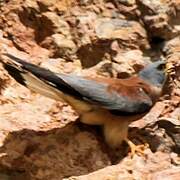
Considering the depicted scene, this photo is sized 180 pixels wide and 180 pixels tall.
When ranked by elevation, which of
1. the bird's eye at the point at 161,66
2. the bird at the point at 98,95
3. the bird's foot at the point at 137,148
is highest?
the bird's eye at the point at 161,66

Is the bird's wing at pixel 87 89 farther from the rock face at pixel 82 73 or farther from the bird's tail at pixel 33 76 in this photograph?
the rock face at pixel 82 73

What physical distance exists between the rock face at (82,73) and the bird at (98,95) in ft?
0.37

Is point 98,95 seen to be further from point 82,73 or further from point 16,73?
point 16,73

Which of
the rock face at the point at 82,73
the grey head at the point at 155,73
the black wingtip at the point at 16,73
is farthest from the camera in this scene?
the grey head at the point at 155,73

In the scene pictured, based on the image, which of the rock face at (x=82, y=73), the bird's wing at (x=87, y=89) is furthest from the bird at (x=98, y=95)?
the rock face at (x=82, y=73)

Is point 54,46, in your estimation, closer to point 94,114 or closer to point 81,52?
point 81,52

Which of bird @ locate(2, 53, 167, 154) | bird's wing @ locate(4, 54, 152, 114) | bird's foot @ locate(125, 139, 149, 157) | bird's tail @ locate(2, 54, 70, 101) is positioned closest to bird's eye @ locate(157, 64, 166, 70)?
bird @ locate(2, 53, 167, 154)

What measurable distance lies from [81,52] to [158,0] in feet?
2.98

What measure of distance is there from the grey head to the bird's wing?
279mm

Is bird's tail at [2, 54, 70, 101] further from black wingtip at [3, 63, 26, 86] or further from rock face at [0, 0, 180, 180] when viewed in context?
rock face at [0, 0, 180, 180]

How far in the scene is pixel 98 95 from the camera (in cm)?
589

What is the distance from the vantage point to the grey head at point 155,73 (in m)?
6.37

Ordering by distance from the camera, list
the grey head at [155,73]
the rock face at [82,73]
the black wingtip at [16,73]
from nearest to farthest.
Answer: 1. the rock face at [82,73]
2. the black wingtip at [16,73]
3. the grey head at [155,73]

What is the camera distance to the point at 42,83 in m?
5.77
